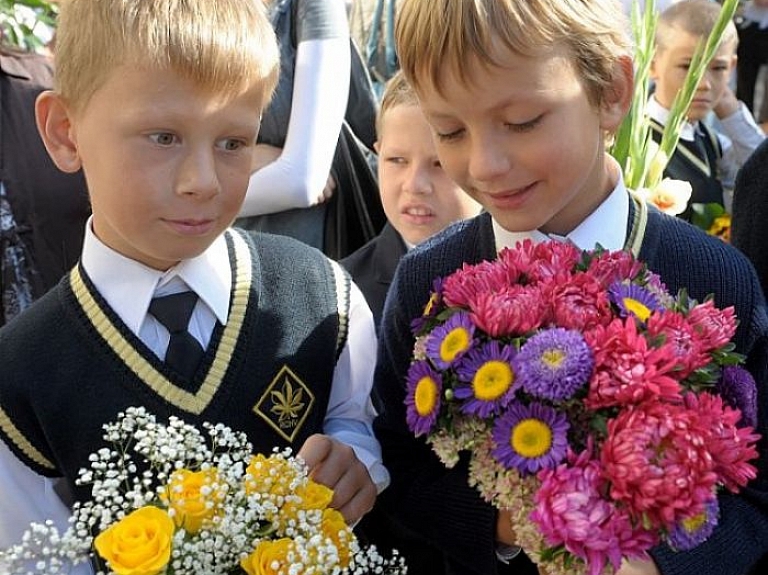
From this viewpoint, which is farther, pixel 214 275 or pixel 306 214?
pixel 306 214

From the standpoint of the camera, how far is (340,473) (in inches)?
75.3

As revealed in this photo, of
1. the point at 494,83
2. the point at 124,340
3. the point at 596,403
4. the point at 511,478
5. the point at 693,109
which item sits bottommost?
the point at 693,109

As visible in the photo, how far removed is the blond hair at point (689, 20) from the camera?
4.68 m

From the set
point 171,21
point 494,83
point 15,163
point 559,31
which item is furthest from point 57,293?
point 15,163

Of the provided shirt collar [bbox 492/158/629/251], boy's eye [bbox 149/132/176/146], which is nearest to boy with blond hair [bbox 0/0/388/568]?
boy's eye [bbox 149/132/176/146]

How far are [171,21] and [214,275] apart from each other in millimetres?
497

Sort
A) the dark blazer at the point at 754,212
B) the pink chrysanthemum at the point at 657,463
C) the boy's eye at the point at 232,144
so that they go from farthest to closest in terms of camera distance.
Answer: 1. the dark blazer at the point at 754,212
2. the boy's eye at the point at 232,144
3. the pink chrysanthemum at the point at 657,463

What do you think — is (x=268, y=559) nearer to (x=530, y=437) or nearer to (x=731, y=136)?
(x=530, y=437)

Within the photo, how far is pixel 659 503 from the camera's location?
1.38m

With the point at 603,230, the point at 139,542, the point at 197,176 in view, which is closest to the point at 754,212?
the point at 603,230

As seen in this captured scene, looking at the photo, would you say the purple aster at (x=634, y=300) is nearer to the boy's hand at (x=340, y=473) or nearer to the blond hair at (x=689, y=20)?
the boy's hand at (x=340, y=473)

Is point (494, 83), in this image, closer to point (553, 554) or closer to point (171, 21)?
point (171, 21)

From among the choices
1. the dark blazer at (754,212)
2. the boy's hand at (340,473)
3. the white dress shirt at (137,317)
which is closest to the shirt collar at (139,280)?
the white dress shirt at (137,317)

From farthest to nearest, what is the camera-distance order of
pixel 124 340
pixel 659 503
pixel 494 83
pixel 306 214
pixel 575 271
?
1. pixel 306 214
2. pixel 124 340
3. pixel 494 83
4. pixel 575 271
5. pixel 659 503
